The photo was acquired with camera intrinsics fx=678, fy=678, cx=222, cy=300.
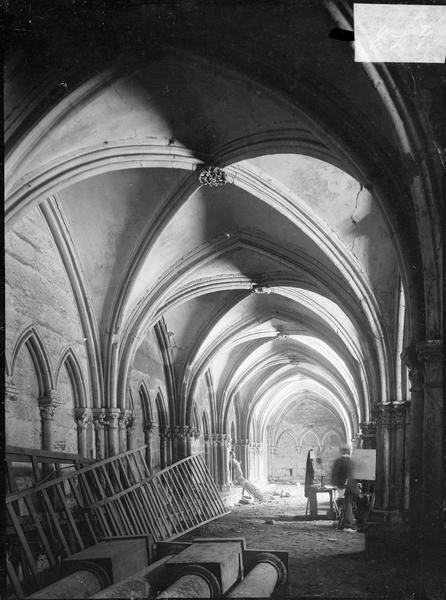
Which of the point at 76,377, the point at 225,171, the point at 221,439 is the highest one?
the point at 225,171

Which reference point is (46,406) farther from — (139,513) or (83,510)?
(139,513)

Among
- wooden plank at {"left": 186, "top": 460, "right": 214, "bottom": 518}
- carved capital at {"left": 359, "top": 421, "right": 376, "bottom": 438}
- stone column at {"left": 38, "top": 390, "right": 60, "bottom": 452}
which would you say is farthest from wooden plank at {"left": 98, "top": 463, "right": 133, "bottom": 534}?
carved capital at {"left": 359, "top": 421, "right": 376, "bottom": 438}

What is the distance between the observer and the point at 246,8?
21.2 feet

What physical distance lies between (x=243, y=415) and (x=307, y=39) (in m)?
24.3

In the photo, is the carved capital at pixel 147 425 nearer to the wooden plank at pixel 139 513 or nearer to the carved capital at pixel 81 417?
the carved capital at pixel 81 417

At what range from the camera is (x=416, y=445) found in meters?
7.08

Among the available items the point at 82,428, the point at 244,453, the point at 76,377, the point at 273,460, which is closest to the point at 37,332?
the point at 76,377

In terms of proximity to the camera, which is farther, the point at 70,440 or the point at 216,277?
the point at 216,277

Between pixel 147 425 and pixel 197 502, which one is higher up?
pixel 147 425

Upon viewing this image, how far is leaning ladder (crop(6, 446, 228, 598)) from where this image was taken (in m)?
7.12

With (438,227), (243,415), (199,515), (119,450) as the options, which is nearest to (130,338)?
(119,450)

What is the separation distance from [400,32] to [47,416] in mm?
7874

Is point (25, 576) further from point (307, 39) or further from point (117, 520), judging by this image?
point (307, 39)

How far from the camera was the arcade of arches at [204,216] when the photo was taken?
662 cm
